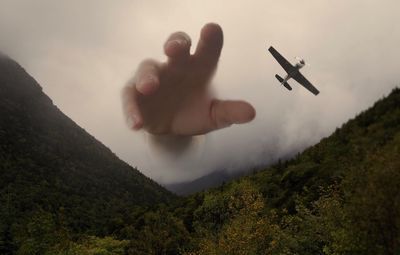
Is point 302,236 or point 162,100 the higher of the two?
point 302,236

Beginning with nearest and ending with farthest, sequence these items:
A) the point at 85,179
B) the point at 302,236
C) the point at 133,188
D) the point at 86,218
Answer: the point at 302,236 < the point at 86,218 < the point at 85,179 < the point at 133,188

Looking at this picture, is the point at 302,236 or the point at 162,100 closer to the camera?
the point at 162,100

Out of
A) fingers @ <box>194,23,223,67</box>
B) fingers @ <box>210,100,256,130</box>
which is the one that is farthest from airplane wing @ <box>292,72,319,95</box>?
fingers @ <box>194,23,223,67</box>

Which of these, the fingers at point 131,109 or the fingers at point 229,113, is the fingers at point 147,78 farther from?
the fingers at point 229,113

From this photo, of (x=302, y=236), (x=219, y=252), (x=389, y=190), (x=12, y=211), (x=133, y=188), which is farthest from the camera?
(x=133, y=188)

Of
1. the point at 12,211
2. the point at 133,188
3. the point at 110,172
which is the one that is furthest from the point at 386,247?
the point at 133,188

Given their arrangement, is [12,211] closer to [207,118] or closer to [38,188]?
[38,188]

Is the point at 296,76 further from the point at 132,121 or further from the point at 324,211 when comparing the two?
the point at 324,211

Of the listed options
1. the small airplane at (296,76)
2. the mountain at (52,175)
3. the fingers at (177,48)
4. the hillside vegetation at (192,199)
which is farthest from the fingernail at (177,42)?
the mountain at (52,175)

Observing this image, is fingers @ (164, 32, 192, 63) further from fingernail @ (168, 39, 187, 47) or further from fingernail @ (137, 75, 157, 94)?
fingernail @ (137, 75, 157, 94)
